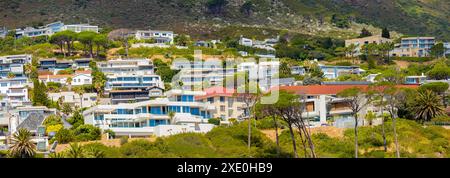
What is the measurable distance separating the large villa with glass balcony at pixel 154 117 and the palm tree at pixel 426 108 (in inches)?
408

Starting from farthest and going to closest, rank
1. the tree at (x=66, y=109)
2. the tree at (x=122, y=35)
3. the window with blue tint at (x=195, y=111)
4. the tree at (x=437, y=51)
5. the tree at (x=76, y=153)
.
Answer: the tree at (x=437, y=51) → the tree at (x=122, y=35) → the tree at (x=66, y=109) → the window with blue tint at (x=195, y=111) → the tree at (x=76, y=153)

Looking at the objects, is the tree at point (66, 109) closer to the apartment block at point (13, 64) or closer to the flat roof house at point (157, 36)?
the apartment block at point (13, 64)

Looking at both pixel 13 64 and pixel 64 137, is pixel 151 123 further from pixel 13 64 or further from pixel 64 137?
pixel 13 64

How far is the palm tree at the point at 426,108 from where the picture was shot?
125 ft

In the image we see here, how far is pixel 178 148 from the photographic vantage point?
29312mm

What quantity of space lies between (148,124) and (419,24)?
69478 millimetres

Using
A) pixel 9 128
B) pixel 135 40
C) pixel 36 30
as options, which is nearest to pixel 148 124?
pixel 9 128

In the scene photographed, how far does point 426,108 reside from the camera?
3828cm

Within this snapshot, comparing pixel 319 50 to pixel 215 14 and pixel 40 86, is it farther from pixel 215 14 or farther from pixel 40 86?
pixel 40 86

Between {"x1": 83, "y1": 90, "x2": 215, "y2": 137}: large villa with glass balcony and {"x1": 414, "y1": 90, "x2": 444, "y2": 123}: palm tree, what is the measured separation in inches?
408

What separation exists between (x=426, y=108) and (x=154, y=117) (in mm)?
13539

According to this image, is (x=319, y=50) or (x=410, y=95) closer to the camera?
(x=410, y=95)

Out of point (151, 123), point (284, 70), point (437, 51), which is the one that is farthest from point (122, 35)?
point (151, 123)

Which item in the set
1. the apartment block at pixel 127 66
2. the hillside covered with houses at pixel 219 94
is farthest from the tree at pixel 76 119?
the apartment block at pixel 127 66
